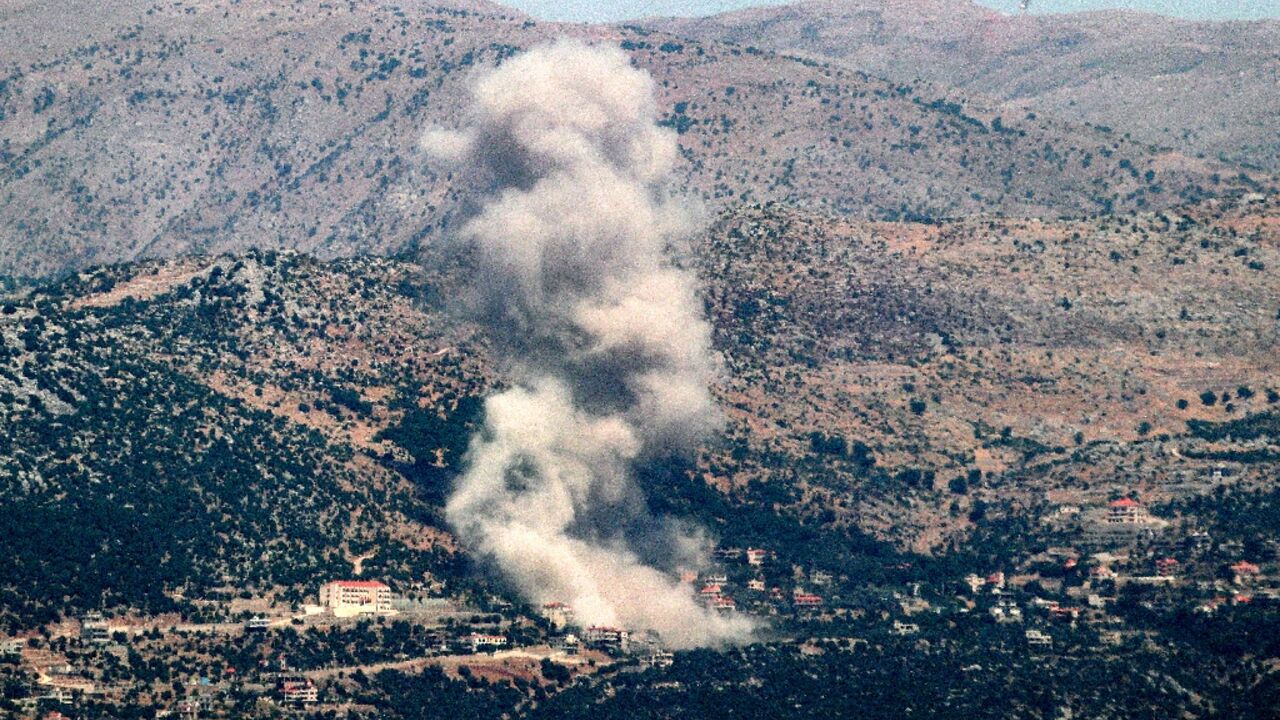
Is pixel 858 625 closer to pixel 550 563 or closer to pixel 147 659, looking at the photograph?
pixel 550 563

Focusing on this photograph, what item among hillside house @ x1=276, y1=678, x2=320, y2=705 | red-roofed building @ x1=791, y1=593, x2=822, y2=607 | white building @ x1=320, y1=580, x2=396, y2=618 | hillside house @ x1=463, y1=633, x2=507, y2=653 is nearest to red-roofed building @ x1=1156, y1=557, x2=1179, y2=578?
red-roofed building @ x1=791, y1=593, x2=822, y2=607

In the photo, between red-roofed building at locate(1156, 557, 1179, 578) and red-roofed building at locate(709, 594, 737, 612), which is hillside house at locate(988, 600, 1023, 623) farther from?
red-roofed building at locate(709, 594, 737, 612)

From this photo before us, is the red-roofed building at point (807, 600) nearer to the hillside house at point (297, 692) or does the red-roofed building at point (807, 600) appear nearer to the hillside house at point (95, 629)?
the hillside house at point (297, 692)

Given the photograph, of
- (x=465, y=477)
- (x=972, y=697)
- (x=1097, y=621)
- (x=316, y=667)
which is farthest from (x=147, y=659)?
(x=1097, y=621)

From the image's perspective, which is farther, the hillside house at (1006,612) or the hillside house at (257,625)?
the hillside house at (1006,612)

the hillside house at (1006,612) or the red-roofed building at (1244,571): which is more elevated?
the red-roofed building at (1244,571)

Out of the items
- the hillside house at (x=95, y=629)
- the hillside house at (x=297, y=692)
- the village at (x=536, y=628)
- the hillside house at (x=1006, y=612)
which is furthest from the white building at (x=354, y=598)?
the hillside house at (x=1006, y=612)

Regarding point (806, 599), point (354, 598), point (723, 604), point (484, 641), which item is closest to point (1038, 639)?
point (806, 599)
